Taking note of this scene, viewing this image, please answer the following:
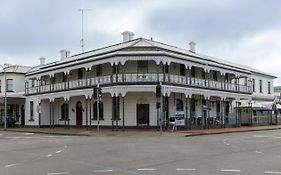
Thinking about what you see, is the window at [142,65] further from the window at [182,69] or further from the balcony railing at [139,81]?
the window at [182,69]

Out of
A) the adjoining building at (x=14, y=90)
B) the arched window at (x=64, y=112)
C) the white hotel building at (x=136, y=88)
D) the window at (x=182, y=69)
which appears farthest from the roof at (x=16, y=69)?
the window at (x=182, y=69)

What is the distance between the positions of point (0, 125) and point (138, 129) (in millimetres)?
26616

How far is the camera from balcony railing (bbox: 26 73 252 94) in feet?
124

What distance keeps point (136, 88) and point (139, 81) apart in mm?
727

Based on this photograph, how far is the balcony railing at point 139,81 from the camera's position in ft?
124

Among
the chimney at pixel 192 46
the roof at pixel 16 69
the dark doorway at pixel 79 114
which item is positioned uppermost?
the chimney at pixel 192 46

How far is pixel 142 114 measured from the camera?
40.4 meters

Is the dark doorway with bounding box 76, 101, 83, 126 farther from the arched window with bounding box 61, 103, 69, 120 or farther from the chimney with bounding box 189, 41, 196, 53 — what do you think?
the chimney with bounding box 189, 41, 196, 53

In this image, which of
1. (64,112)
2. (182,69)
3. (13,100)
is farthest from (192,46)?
(13,100)

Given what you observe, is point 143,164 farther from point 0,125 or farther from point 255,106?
point 0,125

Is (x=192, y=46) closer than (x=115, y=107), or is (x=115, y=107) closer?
(x=115, y=107)

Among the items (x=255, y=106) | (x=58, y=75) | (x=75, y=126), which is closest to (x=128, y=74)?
(x=75, y=126)

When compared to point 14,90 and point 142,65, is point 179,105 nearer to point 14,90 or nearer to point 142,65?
point 142,65

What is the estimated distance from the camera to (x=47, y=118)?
51.0 metres
